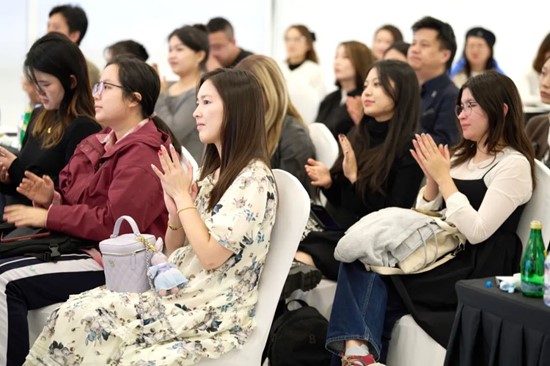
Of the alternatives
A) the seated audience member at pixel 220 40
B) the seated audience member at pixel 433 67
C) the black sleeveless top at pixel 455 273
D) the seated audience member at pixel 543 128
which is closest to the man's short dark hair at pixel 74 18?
the seated audience member at pixel 220 40

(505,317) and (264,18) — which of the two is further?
Answer: (264,18)

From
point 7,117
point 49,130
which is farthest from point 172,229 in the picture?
point 7,117

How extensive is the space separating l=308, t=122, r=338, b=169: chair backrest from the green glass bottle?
1644 mm

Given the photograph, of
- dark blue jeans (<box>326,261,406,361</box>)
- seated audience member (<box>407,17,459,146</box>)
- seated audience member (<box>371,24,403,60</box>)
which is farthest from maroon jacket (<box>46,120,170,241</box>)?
seated audience member (<box>371,24,403,60</box>)

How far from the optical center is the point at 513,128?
3.01 meters

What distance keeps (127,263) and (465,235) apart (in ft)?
3.67

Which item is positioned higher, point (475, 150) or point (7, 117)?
point (475, 150)

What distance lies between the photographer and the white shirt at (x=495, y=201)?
9.30 ft

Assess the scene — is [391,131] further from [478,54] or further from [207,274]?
[478,54]

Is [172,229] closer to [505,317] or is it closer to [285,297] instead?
[285,297]

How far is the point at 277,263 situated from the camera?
250 centimetres

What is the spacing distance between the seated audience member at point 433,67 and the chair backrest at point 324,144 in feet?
2.64

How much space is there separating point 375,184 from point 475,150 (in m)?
0.50

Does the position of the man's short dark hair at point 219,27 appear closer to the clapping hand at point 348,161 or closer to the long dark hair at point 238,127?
the clapping hand at point 348,161
